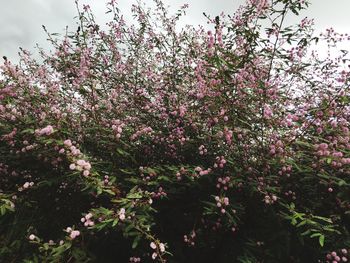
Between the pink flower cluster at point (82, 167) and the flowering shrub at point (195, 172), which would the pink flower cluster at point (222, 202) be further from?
the pink flower cluster at point (82, 167)

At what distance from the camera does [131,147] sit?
15.3 ft

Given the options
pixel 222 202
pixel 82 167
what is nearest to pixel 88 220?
pixel 82 167

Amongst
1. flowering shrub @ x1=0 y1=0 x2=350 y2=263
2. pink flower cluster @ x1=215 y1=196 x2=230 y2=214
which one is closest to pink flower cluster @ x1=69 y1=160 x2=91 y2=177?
flowering shrub @ x1=0 y1=0 x2=350 y2=263

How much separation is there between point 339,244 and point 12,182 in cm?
443

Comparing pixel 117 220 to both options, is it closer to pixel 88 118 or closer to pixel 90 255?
pixel 90 255

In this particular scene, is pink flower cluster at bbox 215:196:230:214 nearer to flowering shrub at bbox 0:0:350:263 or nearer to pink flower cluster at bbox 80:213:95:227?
flowering shrub at bbox 0:0:350:263

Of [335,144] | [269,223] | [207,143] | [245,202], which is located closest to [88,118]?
[207,143]

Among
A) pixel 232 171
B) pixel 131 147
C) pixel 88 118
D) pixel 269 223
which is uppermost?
pixel 88 118

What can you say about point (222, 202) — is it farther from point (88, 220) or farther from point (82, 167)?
point (82, 167)

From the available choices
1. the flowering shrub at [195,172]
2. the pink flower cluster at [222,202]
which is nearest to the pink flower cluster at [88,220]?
the flowering shrub at [195,172]

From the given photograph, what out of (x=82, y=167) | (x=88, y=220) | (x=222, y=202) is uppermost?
(x=82, y=167)

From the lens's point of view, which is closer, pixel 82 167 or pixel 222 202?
pixel 82 167

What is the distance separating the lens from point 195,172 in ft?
13.4

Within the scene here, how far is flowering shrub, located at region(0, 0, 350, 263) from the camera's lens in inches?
144
